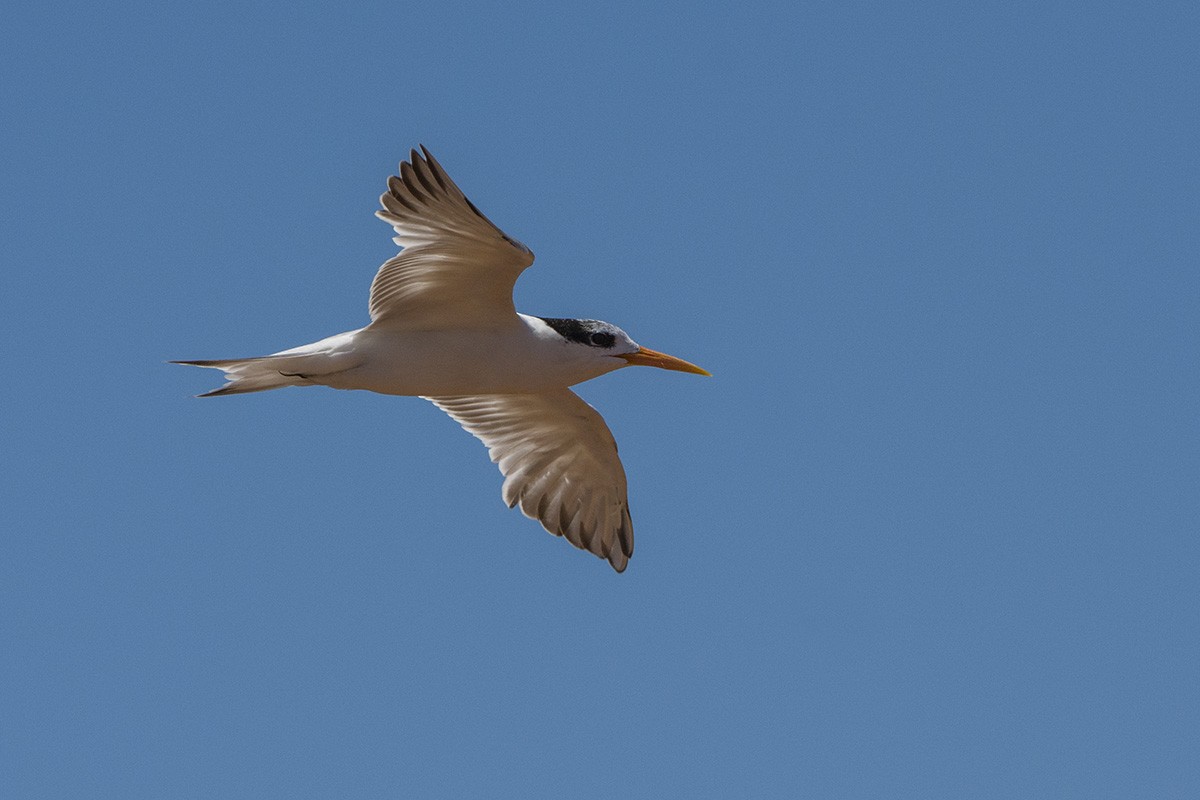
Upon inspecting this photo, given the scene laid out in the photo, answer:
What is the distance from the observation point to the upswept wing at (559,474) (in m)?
13.6

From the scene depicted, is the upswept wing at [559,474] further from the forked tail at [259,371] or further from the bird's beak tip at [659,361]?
the forked tail at [259,371]

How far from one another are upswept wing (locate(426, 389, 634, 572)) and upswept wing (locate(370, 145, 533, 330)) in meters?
2.18

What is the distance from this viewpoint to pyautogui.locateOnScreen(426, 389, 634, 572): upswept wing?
13.6 m

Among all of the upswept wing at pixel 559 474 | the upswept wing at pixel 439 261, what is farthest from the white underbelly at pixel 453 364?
the upswept wing at pixel 559 474

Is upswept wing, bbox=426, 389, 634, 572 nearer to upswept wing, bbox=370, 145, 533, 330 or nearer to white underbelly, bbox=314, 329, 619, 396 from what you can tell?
white underbelly, bbox=314, 329, 619, 396

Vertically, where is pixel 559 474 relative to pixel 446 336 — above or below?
below

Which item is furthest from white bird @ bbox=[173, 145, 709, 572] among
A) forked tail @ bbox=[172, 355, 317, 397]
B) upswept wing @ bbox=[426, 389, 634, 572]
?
upswept wing @ bbox=[426, 389, 634, 572]

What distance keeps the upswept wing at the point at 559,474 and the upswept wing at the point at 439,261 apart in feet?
7.15

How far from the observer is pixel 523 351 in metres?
11.7

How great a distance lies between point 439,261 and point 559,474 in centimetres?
318

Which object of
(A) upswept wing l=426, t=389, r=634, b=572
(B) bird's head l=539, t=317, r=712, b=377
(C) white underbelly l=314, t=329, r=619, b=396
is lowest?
(A) upswept wing l=426, t=389, r=634, b=572

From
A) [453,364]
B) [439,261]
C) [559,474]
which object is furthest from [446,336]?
[559,474]

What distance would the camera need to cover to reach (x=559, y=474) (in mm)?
13734

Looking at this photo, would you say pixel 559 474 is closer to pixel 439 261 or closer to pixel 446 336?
pixel 446 336
